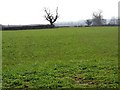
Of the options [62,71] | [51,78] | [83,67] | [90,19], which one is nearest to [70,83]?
[51,78]

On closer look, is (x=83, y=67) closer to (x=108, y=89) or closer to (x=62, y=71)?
(x=62, y=71)

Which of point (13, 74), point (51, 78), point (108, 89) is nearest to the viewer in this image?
point (108, 89)

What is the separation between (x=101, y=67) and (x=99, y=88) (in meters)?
3.47

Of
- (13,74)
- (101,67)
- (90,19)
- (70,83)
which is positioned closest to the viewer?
(70,83)

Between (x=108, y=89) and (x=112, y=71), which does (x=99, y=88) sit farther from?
(x=112, y=71)

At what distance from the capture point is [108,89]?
7.27m

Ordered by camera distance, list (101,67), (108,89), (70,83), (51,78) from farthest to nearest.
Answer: (101,67) < (51,78) < (70,83) < (108,89)

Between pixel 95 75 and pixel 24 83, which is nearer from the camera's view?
pixel 24 83

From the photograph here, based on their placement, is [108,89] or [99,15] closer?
[108,89]

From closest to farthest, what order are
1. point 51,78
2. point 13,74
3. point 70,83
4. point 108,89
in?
1. point 108,89
2. point 70,83
3. point 51,78
4. point 13,74

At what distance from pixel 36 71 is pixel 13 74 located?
89 centimetres

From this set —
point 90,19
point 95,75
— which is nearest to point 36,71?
point 95,75

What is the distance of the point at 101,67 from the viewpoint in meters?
10.8

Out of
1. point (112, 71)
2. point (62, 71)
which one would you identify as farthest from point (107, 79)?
point (62, 71)
